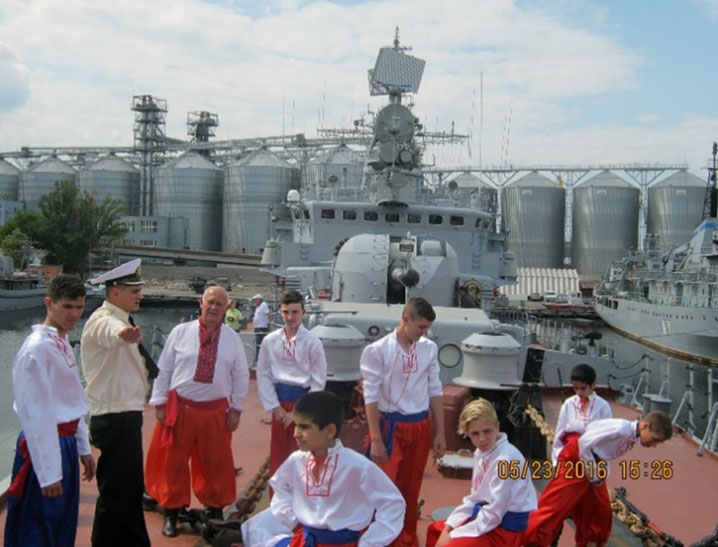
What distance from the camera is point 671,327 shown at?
30.2 meters

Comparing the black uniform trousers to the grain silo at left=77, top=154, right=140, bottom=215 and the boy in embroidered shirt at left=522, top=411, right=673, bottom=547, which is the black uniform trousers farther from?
the grain silo at left=77, top=154, right=140, bottom=215

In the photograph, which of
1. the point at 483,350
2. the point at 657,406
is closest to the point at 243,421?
the point at 483,350

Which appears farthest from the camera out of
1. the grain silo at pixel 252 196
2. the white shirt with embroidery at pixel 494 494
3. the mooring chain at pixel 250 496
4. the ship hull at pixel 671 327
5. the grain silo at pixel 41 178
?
the grain silo at pixel 41 178

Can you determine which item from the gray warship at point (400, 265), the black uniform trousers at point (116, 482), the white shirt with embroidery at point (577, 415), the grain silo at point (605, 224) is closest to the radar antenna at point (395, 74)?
the gray warship at point (400, 265)

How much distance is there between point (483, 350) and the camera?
668 cm

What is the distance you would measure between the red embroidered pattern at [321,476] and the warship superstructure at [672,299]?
26.5m

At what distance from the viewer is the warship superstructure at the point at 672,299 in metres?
27.8

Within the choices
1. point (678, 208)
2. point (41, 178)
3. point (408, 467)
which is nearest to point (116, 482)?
point (408, 467)

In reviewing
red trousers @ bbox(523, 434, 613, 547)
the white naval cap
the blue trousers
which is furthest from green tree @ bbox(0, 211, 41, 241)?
red trousers @ bbox(523, 434, 613, 547)

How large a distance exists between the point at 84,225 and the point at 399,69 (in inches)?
1349

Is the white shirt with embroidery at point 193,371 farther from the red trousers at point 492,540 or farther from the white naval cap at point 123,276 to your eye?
the red trousers at point 492,540

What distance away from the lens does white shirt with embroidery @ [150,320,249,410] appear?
4414mm

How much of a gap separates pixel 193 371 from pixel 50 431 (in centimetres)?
125

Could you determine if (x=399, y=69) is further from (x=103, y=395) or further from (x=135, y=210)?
(x=135, y=210)
